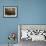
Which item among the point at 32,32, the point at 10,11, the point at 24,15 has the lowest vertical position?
the point at 32,32

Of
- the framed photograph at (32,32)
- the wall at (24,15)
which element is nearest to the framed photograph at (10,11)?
the wall at (24,15)

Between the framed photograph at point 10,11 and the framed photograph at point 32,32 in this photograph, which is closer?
the framed photograph at point 32,32

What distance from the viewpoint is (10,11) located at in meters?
4.59

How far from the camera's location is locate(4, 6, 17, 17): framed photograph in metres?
4.58

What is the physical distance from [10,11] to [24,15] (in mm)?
509

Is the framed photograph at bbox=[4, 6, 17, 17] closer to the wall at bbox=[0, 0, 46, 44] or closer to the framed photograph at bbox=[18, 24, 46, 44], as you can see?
the wall at bbox=[0, 0, 46, 44]

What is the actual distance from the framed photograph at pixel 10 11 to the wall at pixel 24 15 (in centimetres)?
11

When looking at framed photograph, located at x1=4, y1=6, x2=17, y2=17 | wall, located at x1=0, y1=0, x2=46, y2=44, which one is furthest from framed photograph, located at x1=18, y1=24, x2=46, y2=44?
framed photograph, located at x1=4, y1=6, x2=17, y2=17

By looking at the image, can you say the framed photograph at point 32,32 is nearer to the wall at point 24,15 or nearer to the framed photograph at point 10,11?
the wall at point 24,15

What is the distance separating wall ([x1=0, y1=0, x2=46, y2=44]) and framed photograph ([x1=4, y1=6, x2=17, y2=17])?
0.37 ft

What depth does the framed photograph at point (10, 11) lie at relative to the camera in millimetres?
4582

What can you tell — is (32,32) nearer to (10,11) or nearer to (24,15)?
(24,15)

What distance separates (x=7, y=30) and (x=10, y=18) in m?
0.43

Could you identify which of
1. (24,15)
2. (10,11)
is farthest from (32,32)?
(10,11)
